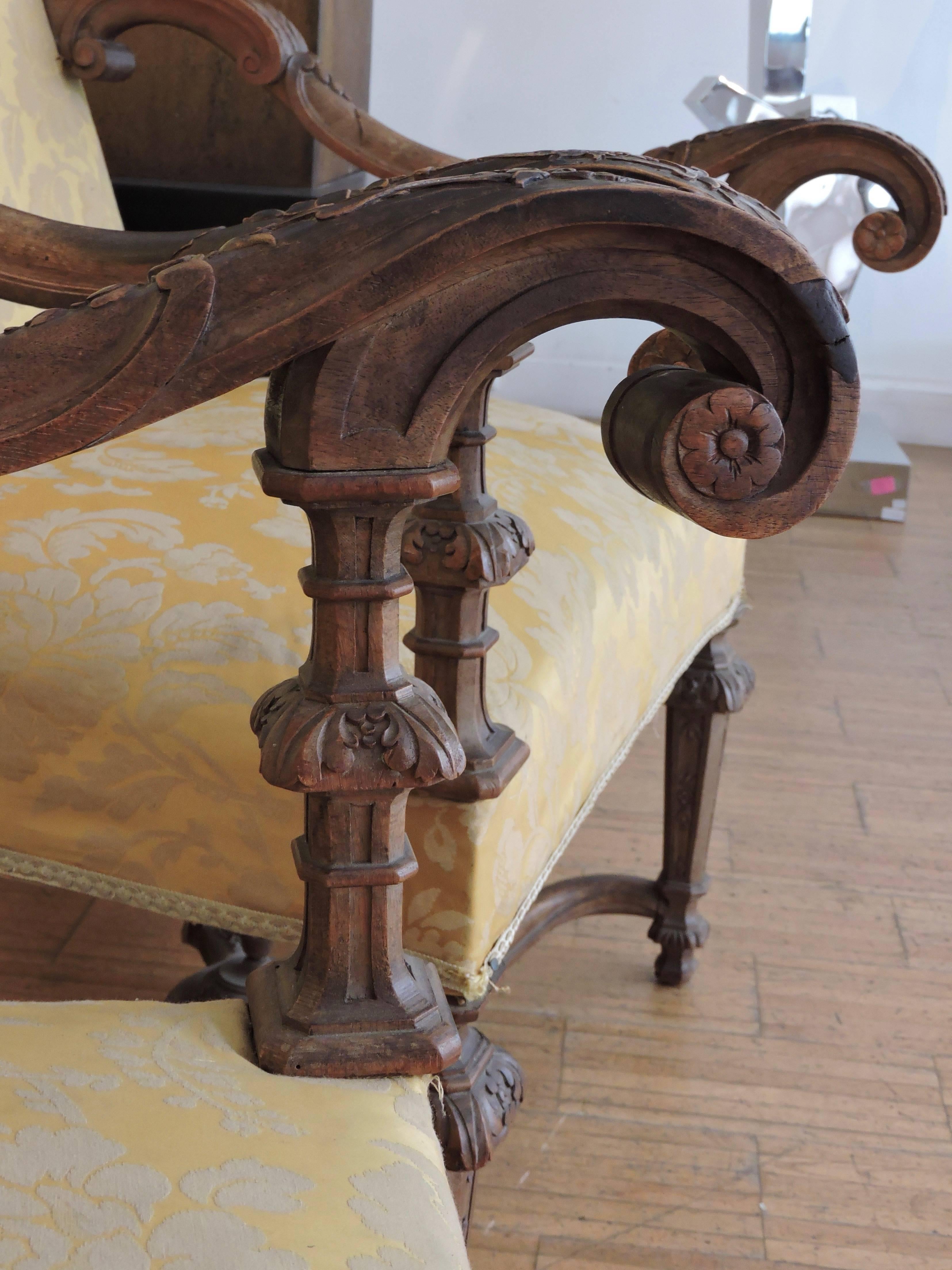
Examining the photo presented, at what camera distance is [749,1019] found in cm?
135

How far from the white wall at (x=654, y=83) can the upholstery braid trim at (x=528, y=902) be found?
314 centimetres

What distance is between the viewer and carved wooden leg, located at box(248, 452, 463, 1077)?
0.45m

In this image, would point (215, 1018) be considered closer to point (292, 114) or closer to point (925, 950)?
point (925, 950)

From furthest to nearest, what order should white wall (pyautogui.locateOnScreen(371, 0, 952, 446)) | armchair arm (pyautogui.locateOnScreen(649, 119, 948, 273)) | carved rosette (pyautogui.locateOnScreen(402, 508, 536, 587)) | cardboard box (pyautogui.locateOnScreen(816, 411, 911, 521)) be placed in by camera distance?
white wall (pyautogui.locateOnScreen(371, 0, 952, 446)) < cardboard box (pyautogui.locateOnScreen(816, 411, 911, 521)) < armchair arm (pyautogui.locateOnScreen(649, 119, 948, 273)) < carved rosette (pyautogui.locateOnScreen(402, 508, 536, 587))

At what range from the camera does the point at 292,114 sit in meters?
1.54

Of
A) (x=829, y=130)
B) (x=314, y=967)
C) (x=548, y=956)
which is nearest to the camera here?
(x=314, y=967)

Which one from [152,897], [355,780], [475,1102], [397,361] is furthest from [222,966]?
[397,361]

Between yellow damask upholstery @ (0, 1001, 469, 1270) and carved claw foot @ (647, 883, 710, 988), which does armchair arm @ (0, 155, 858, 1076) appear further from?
carved claw foot @ (647, 883, 710, 988)

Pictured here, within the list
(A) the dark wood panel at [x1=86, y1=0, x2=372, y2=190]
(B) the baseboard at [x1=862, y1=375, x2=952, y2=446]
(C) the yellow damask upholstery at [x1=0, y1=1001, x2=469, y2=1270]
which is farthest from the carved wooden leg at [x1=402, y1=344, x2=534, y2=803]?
(B) the baseboard at [x1=862, y1=375, x2=952, y2=446]

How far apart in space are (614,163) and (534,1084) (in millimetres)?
1014

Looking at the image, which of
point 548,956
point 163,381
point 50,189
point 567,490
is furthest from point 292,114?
point 163,381

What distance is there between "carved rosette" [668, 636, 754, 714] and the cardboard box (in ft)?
6.23

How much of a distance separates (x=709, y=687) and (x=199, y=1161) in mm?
969

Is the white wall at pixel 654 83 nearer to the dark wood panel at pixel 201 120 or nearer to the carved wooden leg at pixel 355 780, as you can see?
the dark wood panel at pixel 201 120
